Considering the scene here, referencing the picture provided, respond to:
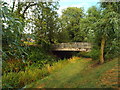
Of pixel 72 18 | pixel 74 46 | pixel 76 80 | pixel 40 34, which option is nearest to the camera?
pixel 76 80

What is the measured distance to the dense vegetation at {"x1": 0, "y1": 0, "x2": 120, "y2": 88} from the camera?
1.98 metres

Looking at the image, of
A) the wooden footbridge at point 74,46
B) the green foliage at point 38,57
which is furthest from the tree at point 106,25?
the green foliage at point 38,57

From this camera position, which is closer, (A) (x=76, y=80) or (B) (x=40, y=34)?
Result: (A) (x=76, y=80)

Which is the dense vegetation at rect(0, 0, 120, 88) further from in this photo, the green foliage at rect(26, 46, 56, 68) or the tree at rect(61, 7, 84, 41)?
the tree at rect(61, 7, 84, 41)

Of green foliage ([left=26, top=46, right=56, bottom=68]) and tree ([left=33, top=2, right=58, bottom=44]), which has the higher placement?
tree ([left=33, top=2, right=58, bottom=44])

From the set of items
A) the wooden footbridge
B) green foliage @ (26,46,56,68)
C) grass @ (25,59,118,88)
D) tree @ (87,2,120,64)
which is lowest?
grass @ (25,59,118,88)

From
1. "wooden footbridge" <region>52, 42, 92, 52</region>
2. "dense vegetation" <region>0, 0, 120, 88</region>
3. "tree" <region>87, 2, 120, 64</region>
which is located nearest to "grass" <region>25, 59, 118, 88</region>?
"dense vegetation" <region>0, 0, 120, 88</region>

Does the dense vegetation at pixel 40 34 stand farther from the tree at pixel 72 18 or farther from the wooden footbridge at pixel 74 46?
the tree at pixel 72 18

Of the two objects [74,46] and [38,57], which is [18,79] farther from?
[74,46]

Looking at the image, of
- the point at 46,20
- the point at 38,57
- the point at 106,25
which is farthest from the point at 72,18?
the point at 106,25

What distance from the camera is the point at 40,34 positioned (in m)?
13.6

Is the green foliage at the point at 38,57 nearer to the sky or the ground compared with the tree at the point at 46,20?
nearer to the ground

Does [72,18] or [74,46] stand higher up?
[72,18]

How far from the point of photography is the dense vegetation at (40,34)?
1976 mm
